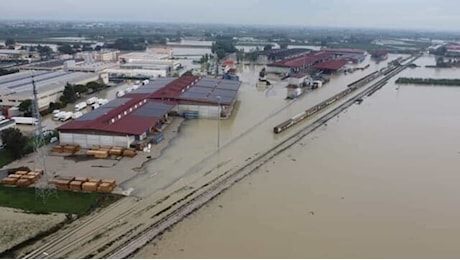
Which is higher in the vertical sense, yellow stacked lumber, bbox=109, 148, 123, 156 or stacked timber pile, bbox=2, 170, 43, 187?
yellow stacked lumber, bbox=109, 148, 123, 156

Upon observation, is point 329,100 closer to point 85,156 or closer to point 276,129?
point 276,129

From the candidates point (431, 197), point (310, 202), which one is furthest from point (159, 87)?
point (431, 197)

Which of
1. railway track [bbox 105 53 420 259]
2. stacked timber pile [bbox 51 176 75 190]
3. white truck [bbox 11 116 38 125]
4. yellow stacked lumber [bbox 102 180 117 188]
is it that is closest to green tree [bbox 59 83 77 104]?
white truck [bbox 11 116 38 125]

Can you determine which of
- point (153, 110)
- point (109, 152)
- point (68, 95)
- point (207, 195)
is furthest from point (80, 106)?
point (207, 195)

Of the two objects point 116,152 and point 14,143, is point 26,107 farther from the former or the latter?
point 116,152

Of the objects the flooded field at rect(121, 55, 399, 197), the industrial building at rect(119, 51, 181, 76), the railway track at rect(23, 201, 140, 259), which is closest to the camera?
the railway track at rect(23, 201, 140, 259)

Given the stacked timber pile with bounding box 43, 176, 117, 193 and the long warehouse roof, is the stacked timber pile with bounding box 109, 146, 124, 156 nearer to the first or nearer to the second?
the stacked timber pile with bounding box 43, 176, 117, 193

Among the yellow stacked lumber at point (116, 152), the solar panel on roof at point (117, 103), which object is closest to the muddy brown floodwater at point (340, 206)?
the yellow stacked lumber at point (116, 152)
